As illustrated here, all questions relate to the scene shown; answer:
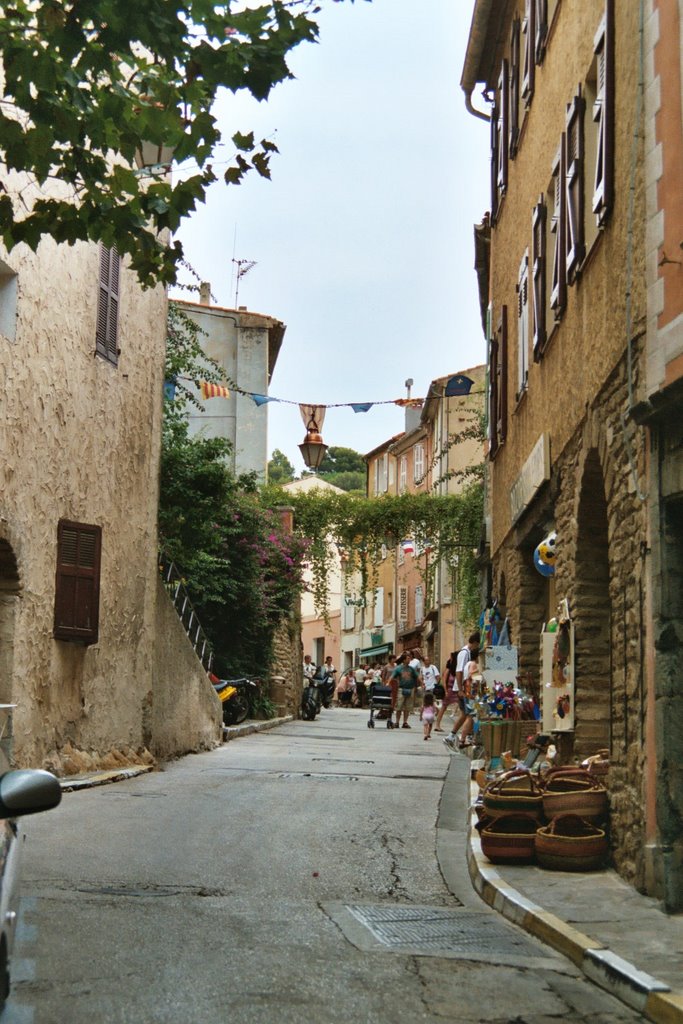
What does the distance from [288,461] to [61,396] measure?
73.9m

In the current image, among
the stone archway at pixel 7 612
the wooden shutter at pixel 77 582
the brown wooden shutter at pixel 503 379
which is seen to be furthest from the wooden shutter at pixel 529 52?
the stone archway at pixel 7 612

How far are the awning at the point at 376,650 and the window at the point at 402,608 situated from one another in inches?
90.3

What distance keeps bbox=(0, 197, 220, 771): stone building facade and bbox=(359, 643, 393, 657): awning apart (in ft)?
137

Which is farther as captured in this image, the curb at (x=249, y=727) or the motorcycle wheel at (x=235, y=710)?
the motorcycle wheel at (x=235, y=710)

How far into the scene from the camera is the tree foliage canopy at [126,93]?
6977 mm

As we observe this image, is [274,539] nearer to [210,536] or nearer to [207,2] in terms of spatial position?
[210,536]

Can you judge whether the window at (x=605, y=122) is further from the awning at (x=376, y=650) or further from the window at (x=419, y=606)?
the awning at (x=376, y=650)

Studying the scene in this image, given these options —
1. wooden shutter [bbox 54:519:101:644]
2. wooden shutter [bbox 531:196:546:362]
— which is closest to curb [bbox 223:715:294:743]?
wooden shutter [bbox 54:519:101:644]

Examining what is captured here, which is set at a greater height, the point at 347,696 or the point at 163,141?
the point at 163,141

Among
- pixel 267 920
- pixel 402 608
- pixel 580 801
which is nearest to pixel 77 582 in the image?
pixel 580 801

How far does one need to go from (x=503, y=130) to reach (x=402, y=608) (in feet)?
133

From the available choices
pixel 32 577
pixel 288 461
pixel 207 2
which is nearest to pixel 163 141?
pixel 207 2

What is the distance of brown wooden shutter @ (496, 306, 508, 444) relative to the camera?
59.2 ft

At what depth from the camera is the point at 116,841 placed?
10.5 meters
